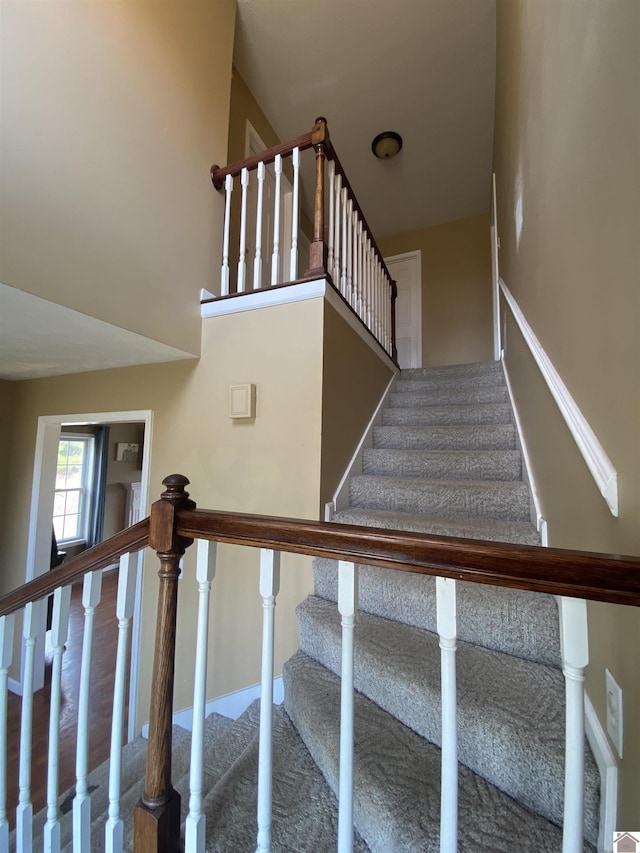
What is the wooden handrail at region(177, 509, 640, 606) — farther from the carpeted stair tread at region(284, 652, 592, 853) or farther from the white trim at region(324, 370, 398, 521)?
the white trim at region(324, 370, 398, 521)

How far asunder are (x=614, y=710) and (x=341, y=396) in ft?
5.17

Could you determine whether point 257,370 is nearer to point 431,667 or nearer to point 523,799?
point 431,667

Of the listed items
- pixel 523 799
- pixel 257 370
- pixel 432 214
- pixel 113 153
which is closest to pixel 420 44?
pixel 432 214

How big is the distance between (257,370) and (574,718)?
1750 millimetres

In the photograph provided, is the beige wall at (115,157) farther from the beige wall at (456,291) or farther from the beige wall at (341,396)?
the beige wall at (456,291)

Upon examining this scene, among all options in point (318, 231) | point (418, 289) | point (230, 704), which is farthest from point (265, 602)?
point (418, 289)

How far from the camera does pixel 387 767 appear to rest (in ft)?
3.00

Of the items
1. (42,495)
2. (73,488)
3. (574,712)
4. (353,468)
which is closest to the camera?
(574,712)

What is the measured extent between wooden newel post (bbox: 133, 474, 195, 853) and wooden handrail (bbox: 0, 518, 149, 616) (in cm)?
7

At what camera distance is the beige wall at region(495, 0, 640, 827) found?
0.65 meters

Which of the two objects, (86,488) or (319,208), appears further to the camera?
(86,488)

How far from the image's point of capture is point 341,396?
2.03 meters

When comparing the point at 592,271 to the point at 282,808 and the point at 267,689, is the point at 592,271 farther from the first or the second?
the point at 282,808

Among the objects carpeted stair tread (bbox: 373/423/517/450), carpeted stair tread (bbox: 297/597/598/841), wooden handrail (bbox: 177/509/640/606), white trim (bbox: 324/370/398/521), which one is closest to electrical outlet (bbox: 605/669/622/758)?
carpeted stair tread (bbox: 297/597/598/841)
